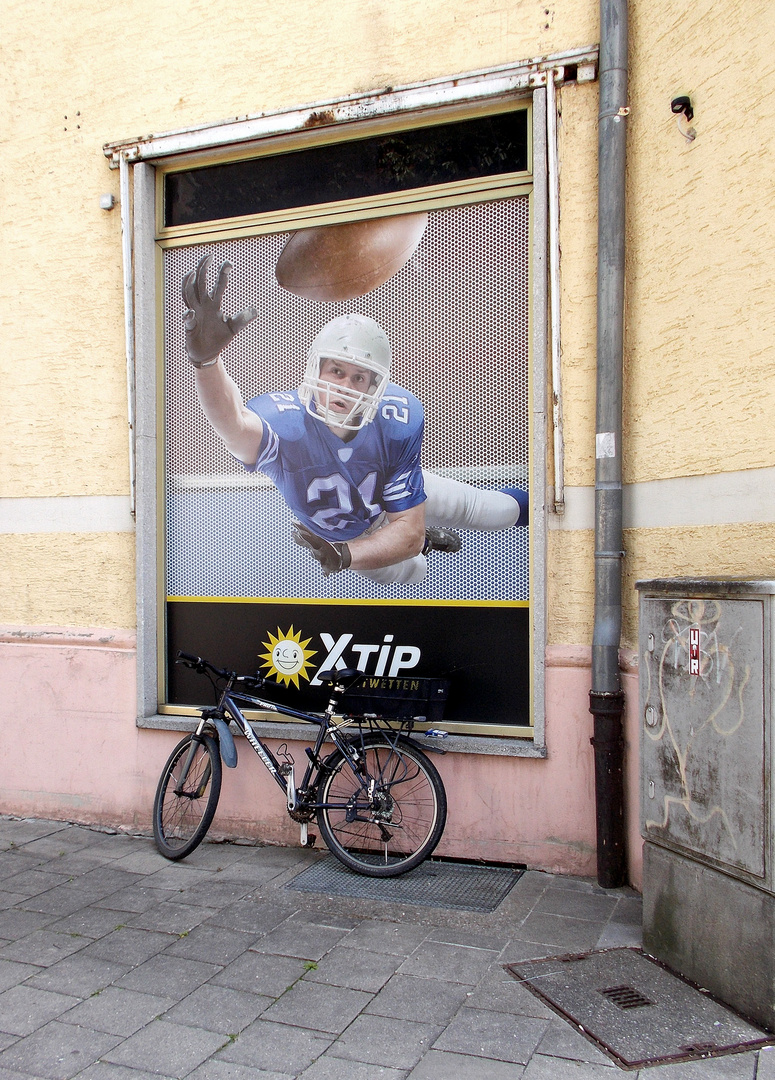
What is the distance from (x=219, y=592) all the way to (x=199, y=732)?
97 centimetres

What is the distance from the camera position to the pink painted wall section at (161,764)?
15.3 feet

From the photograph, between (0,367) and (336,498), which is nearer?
(336,498)

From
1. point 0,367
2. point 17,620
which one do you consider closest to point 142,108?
point 0,367

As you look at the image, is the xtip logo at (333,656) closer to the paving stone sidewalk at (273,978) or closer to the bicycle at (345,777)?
the bicycle at (345,777)

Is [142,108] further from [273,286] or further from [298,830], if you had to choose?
[298,830]

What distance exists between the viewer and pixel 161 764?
561cm

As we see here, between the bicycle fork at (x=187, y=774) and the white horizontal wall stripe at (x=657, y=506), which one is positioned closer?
the white horizontal wall stripe at (x=657, y=506)

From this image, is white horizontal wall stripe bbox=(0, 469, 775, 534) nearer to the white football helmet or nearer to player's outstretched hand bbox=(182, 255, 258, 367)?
player's outstretched hand bbox=(182, 255, 258, 367)

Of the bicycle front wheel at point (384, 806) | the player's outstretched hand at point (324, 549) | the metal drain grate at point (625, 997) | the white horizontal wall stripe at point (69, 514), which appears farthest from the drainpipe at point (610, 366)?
the white horizontal wall stripe at point (69, 514)

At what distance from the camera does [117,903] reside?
440cm

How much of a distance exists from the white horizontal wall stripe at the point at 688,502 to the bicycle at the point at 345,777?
3.98 ft

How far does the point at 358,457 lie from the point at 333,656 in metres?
1.22

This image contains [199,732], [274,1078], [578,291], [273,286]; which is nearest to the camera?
[274,1078]

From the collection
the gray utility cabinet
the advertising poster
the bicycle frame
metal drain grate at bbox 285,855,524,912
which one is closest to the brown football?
the advertising poster
